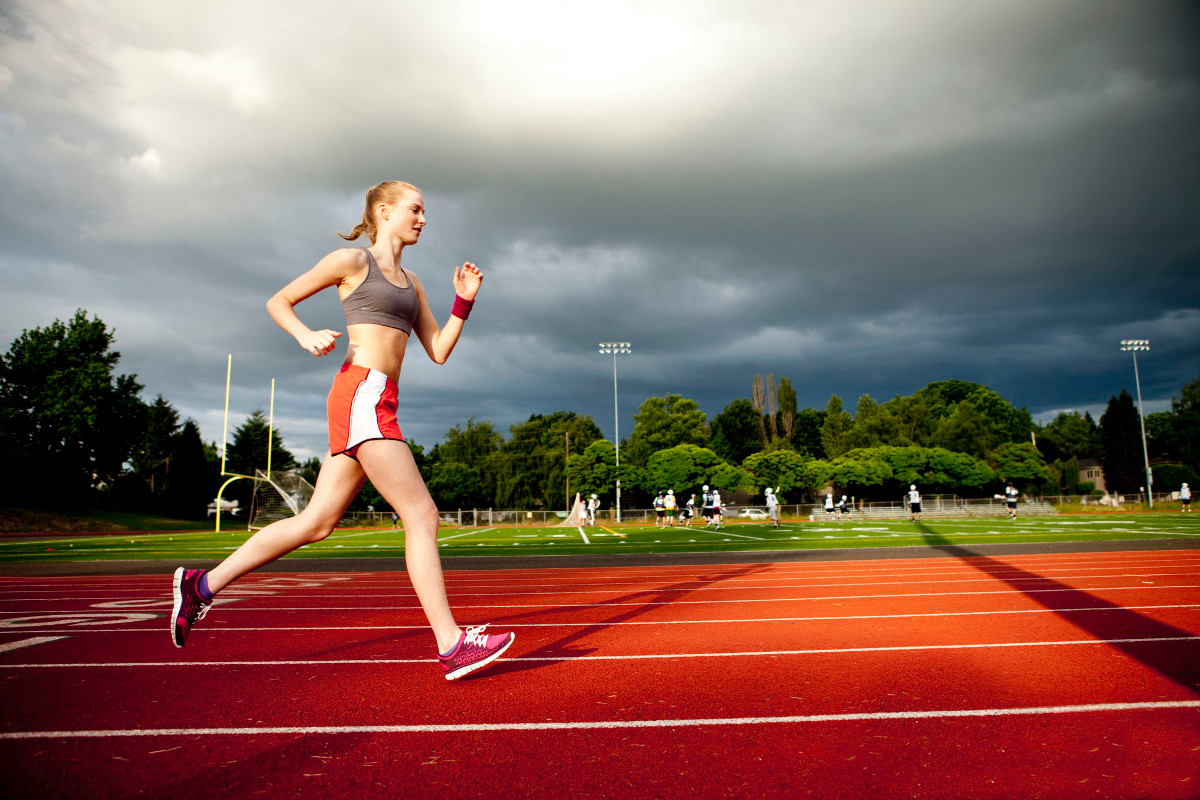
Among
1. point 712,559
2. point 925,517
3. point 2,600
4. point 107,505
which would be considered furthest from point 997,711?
point 107,505

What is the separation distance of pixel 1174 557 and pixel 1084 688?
1049 centimetres

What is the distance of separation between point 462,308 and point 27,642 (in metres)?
3.70

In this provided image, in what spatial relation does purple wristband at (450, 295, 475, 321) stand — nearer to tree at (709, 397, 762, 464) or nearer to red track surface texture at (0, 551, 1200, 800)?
red track surface texture at (0, 551, 1200, 800)

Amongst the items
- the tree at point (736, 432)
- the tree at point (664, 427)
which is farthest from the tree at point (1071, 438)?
the tree at point (664, 427)

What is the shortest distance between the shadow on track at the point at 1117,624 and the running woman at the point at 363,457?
11.7 ft

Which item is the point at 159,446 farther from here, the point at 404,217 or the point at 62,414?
the point at 404,217

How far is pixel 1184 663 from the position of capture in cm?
378

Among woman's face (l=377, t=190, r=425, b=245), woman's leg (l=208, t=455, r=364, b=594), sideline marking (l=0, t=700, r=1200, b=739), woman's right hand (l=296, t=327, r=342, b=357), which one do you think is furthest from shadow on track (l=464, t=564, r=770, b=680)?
woman's face (l=377, t=190, r=425, b=245)

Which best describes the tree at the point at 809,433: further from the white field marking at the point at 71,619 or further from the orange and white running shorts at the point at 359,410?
the orange and white running shorts at the point at 359,410

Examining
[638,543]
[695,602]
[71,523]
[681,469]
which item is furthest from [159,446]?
[695,602]

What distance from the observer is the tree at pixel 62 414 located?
150 ft

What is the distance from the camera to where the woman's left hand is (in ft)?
13.6

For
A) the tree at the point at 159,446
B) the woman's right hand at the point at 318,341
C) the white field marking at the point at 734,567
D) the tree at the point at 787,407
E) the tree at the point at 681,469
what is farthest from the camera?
the tree at the point at 787,407

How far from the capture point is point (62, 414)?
47.1 metres
